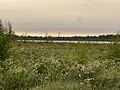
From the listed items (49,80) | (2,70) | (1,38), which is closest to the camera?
(49,80)

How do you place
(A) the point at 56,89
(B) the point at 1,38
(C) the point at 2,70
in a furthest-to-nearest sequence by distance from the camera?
(B) the point at 1,38 → (C) the point at 2,70 → (A) the point at 56,89

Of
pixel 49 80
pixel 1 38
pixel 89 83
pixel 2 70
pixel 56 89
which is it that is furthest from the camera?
pixel 1 38

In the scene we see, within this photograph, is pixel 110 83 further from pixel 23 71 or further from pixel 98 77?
pixel 23 71

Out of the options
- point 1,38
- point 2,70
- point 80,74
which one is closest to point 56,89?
point 80,74

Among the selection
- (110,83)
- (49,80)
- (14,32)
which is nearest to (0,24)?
(14,32)

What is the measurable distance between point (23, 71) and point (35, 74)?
417 millimetres

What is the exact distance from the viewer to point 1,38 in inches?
858

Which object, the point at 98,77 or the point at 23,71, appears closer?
the point at 98,77

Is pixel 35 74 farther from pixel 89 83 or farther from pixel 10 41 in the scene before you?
pixel 10 41

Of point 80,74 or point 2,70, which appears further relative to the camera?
point 2,70

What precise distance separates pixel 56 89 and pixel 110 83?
193 centimetres

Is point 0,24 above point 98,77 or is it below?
above

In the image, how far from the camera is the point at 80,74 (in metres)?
13.6

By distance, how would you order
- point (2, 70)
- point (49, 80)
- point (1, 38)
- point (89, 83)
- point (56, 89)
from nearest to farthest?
point (56, 89) < point (89, 83) < point (49, 80) < point (2, 70) < point (1, 38)
